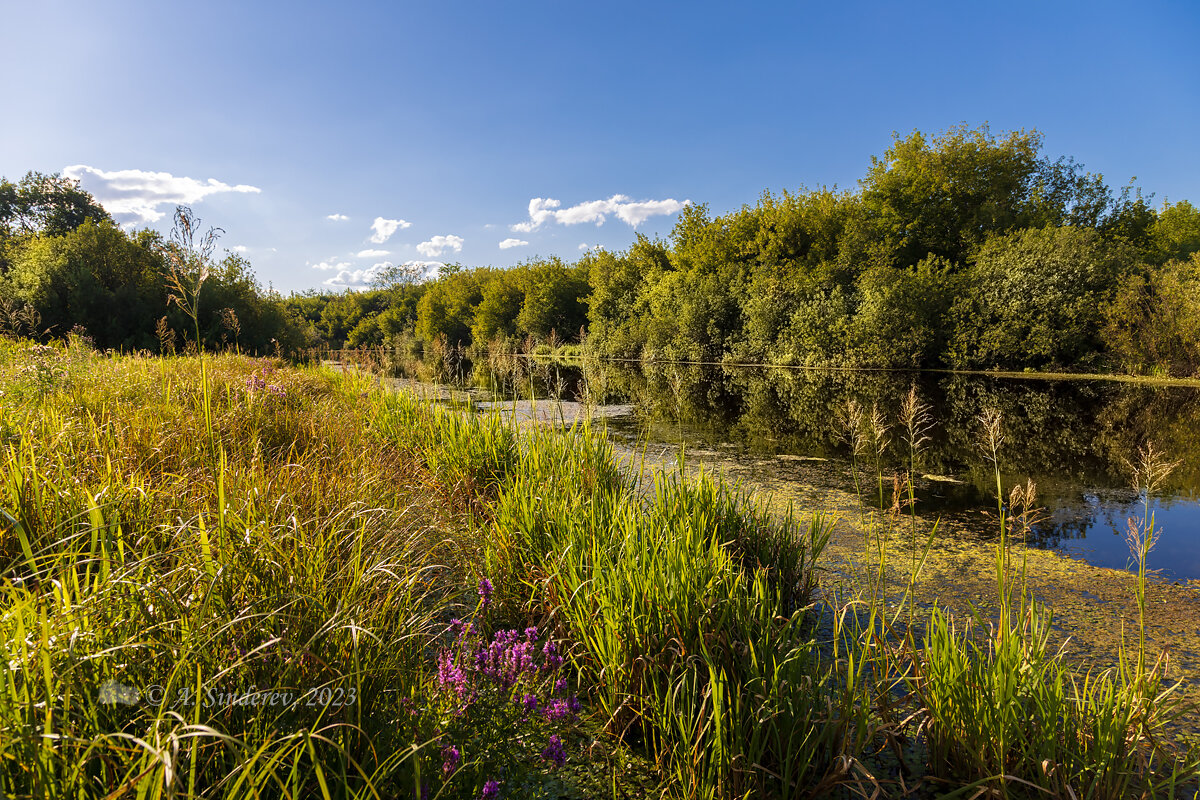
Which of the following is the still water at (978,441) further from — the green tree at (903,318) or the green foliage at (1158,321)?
the green tree at (903,318)

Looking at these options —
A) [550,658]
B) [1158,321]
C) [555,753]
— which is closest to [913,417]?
[550,658]

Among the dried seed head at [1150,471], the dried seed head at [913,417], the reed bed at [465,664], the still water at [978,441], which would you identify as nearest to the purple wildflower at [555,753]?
the reed bed at [465,664]

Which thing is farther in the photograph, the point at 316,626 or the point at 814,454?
the point at 814,454

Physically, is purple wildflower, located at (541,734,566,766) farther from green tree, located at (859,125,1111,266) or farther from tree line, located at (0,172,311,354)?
green tree, located at (859,125,1111,266)

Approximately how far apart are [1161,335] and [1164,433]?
11535mm

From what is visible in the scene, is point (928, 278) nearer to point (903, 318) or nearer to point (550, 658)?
point (903, 318)

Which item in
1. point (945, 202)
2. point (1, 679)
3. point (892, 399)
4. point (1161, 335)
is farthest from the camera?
point (945, 202)

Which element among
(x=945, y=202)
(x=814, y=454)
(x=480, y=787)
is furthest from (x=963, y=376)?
(x=480, y=787)

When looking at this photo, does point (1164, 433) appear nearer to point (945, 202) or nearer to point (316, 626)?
point (316, 626)

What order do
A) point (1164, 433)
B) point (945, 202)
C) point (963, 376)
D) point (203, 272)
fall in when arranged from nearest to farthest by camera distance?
point (203, 272), point (1164, 433), point (963, 376), point (945, 202)

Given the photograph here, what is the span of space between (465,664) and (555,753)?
407 mm

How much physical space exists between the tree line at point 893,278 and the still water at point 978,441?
3.65 m

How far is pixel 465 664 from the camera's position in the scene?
70.4 inches

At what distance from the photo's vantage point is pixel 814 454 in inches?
296
